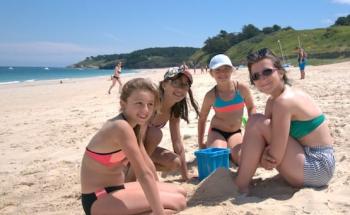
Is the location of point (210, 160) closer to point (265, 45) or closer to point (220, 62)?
point (220, 62)

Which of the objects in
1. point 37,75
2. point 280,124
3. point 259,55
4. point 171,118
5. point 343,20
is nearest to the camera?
point 280,124

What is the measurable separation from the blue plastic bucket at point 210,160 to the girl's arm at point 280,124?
0.81 m

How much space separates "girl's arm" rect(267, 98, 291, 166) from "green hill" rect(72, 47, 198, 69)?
103 metres

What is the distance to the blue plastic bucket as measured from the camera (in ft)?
12.7

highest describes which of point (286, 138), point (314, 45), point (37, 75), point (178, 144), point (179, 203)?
point (314, 45)

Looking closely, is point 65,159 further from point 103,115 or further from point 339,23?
point 339,23

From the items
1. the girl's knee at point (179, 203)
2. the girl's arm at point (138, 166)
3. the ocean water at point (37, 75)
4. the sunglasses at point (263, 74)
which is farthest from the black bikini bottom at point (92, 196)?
the ocean water at point (37, 75)

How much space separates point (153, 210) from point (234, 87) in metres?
2.37

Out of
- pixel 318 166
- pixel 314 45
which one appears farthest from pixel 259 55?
pixel 314 45

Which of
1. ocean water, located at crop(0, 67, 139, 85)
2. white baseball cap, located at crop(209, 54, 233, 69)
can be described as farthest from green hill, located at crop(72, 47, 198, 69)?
white baseball cap, located at crop(209, 54, 233, 69)

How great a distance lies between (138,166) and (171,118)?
1.67 meters

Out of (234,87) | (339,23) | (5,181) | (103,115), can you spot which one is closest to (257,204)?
(234,87)

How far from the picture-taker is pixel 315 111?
10.9 ft

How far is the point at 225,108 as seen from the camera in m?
4.79
